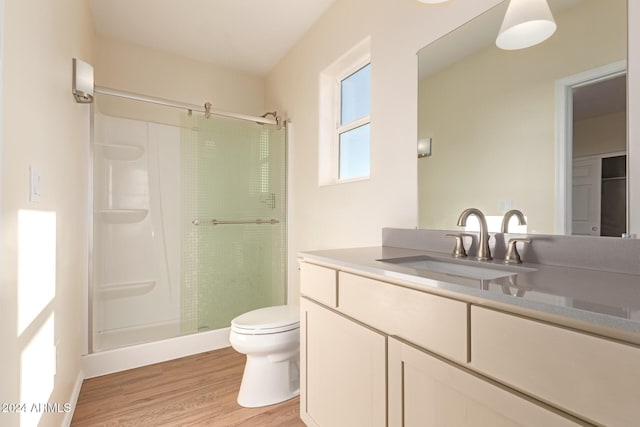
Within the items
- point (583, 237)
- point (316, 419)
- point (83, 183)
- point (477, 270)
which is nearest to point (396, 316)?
point (477, 270)

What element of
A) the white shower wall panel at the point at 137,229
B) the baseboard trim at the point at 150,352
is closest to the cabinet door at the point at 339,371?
the baseboard trim at the point at 150,352

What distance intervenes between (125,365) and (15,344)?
5.01ft

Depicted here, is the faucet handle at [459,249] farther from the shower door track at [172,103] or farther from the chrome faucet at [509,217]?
the shower door track at [172,103]

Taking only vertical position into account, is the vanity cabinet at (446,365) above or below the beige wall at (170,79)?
below

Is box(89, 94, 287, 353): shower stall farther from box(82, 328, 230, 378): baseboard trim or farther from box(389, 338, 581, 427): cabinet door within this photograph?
box(389, 338, 581, 427): cabinet door

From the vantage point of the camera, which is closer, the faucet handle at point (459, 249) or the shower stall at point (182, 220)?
the faucet handle at point (459, 249)

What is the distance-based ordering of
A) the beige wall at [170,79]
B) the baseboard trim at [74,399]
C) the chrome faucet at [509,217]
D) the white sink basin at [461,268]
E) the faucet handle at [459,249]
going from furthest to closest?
1. the beige wall at [170,79]
2. the baseboard trim at [74,399]
3. the faucet handle at [459,249]
4. the chrome faucet at [509,217]
5. the white sink basin at [461,268]

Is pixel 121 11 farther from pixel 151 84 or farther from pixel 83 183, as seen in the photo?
pixel 83 183

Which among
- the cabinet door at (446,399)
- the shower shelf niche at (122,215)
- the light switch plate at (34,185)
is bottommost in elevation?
the cabinet door at (446,399)

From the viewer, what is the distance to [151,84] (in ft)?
9.34

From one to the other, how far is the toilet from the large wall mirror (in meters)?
0.97

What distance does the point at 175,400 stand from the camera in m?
1.80

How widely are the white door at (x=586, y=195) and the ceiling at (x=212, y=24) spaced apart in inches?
77.1

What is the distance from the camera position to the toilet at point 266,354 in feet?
5.64
